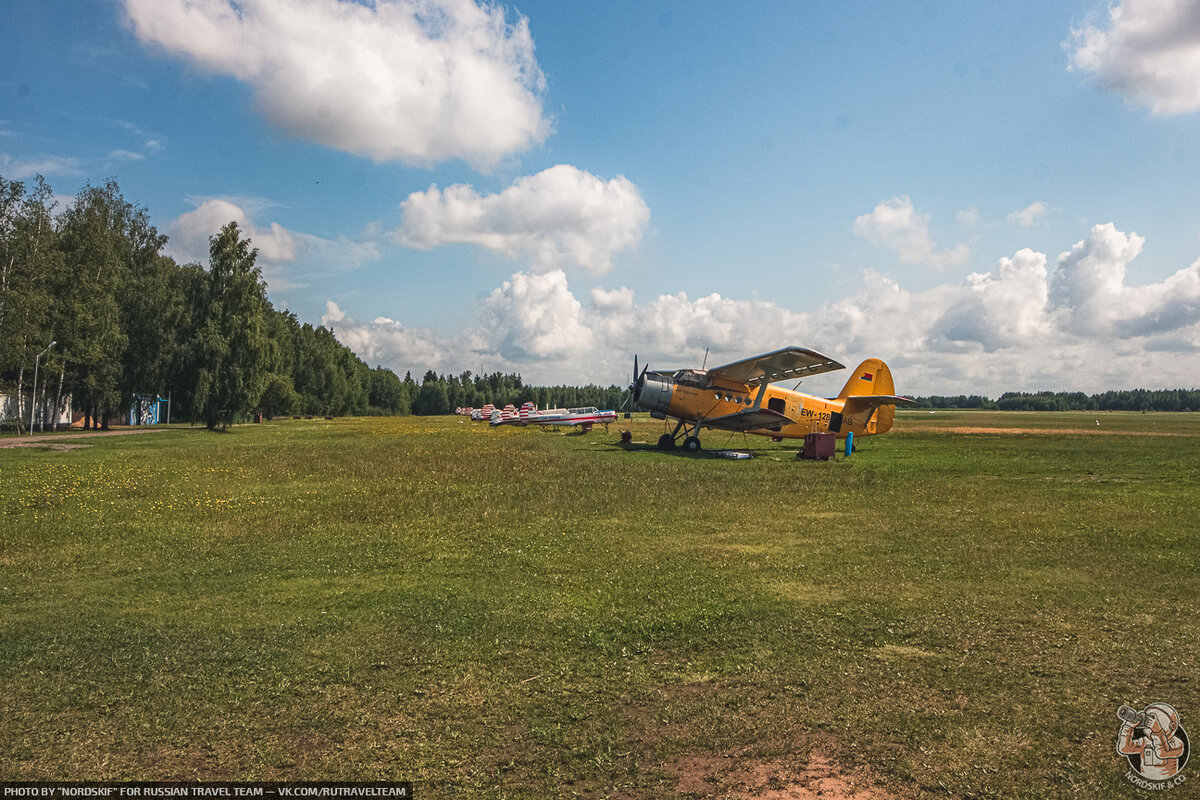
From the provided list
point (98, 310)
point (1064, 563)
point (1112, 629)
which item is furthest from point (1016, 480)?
point (98, 310)

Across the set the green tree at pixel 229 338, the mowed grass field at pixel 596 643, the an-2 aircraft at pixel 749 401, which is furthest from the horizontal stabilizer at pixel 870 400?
the green tree at pixel 229 338

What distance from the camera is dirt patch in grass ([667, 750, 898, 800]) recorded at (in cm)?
377

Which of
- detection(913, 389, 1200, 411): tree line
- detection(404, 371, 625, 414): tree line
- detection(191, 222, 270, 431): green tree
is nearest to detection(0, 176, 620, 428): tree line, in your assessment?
detection(191, 222, 270, 431): green tree

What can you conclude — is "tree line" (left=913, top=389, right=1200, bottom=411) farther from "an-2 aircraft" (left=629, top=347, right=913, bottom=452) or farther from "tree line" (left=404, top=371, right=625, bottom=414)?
"an-2 aircraft" (left=629, top=347, right=913, bottom=452)

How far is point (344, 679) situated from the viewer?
17.1 feet

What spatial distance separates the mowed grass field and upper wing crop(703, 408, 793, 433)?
1327 centimetres

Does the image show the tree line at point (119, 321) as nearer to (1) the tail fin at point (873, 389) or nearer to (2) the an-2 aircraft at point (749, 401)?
(2) the an-2 aircraft at point (749, 401)

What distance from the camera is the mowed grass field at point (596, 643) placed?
4086mm

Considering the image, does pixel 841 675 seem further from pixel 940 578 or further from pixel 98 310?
Result: pixel 98 310

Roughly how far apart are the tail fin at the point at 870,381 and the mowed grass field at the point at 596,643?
17.3 m

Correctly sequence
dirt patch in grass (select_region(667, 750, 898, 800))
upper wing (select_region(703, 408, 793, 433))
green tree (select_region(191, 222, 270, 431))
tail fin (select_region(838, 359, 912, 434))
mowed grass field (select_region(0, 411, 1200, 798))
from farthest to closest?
green tree (select_region(191, 222, 270, 431))
tail fin (select_region(838, 359, 912, 434))
upper wing (select_region(703, 408, 793, 433))
mowed grass field (select_region(0, 411, 1200, 798))
dirt patch in grass (select_region(667, 750, 898, 800))

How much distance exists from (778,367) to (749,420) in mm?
2542

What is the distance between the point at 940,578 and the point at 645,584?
3.65 metres

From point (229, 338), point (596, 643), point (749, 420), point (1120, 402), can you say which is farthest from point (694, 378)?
point (1120, 402)
